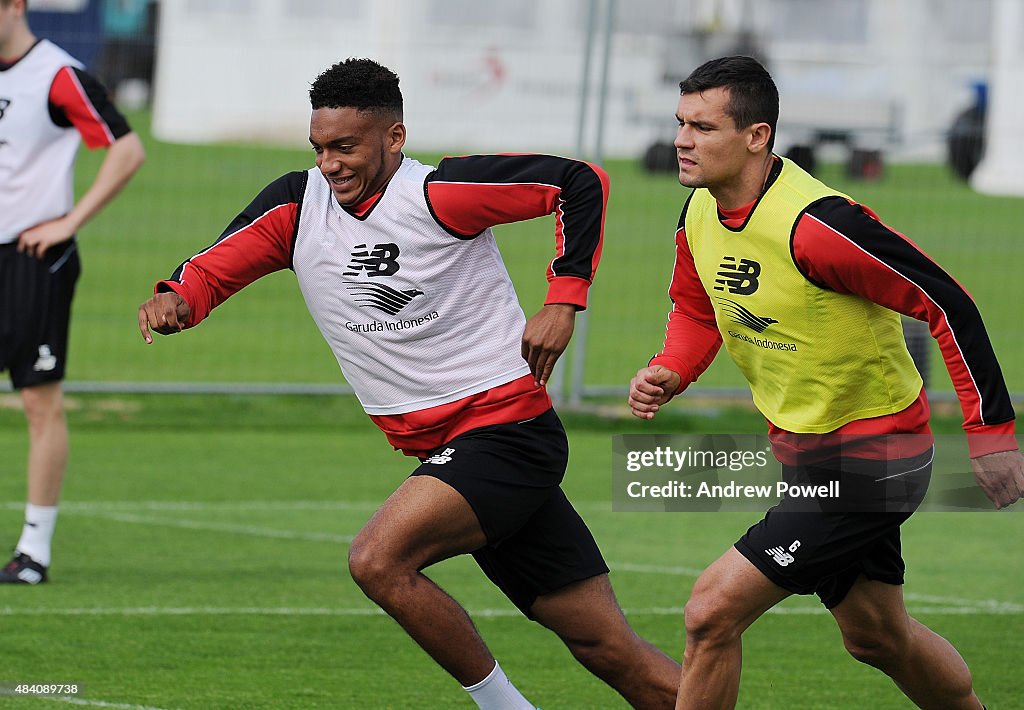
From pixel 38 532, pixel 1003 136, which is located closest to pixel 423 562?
pixel 38 532

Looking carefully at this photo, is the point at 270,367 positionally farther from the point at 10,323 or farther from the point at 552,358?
the point at 552,358

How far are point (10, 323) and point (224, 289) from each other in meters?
2.78

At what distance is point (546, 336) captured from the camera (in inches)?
212

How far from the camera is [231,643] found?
738 cm

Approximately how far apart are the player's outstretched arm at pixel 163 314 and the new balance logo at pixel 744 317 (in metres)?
1.65

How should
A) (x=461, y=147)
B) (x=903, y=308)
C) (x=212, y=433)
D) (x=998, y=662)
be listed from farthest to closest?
(x=461, y=147) → (x=212, y=433) → (x=998, y=662) → (x=903, y=308)

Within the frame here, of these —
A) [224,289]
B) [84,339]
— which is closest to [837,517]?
[224,289]

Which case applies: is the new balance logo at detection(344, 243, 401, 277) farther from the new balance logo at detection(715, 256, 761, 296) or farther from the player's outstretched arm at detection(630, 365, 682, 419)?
the new balance logo at detection(715, 256, 761, 296)

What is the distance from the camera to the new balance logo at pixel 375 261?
5.73 meters

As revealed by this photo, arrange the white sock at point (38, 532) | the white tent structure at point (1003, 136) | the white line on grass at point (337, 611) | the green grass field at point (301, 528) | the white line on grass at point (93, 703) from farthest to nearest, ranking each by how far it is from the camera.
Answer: the white tent structure at point (1003, 136) → the white sock at point (38, 532) → the white line on grass at point (337, 611) → the green grass field at point (301, 528) → the white line on grass at point (93, 703)

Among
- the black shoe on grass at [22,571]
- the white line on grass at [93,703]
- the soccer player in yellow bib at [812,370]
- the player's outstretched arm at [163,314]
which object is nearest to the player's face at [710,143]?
the soccer player in yellow bib at [812,370]

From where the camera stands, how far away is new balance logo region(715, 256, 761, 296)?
5.41m

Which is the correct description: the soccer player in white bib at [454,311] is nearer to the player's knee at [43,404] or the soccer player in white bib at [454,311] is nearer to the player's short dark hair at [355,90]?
the player's short dark hair at [355,90]

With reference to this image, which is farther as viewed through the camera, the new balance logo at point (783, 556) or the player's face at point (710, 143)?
the player's face at point (710, 143)
